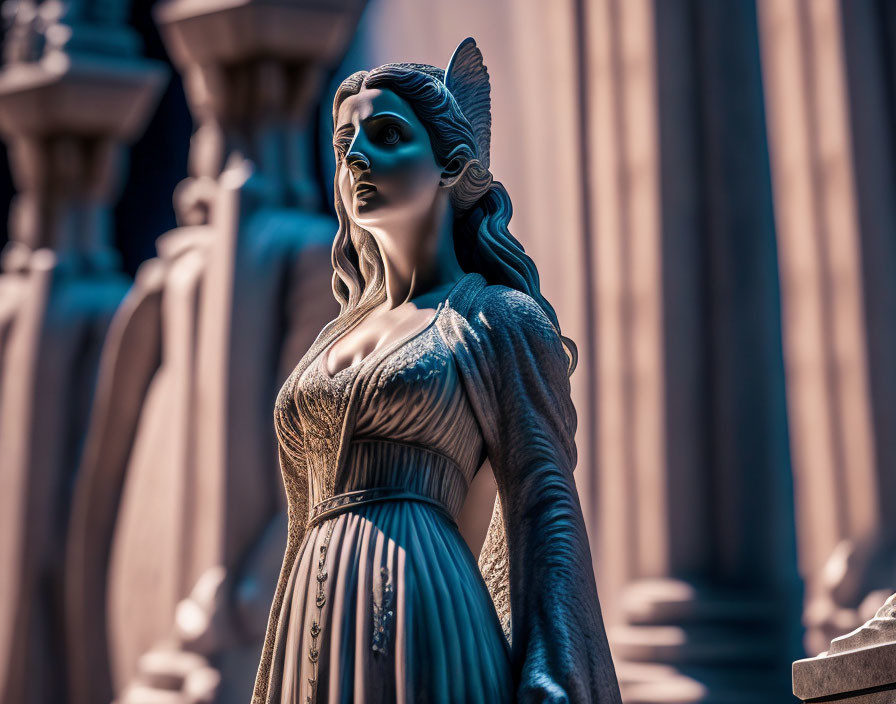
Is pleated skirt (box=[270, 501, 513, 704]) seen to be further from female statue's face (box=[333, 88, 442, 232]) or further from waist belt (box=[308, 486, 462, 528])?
female statue's face (box=[333, 88, 442, 232])

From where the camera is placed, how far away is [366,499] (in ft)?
6.93

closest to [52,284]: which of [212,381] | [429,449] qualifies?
[212,381]

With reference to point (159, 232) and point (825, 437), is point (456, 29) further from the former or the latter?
point (159, 232)

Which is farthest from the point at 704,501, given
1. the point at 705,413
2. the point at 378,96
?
the point at 378,96

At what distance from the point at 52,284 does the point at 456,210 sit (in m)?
4.53

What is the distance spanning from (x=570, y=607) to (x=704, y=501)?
211cm

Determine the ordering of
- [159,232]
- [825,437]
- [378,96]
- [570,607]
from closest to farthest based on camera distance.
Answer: [570,607]
[378,96]
[825,437]
[159,232]

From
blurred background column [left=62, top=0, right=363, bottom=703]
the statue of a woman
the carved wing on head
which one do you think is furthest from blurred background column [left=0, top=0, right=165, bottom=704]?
the carved wing on head

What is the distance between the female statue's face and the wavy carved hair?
0.03 m

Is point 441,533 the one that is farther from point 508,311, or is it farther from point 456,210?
point 456,210

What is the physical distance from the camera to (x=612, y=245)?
4219 millimetres

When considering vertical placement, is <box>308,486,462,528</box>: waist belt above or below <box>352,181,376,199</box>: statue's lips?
below

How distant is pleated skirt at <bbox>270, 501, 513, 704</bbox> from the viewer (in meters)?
1.95

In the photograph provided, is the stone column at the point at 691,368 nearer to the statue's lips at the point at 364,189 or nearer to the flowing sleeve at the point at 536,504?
the flowing sleeve at the point at 536,504
